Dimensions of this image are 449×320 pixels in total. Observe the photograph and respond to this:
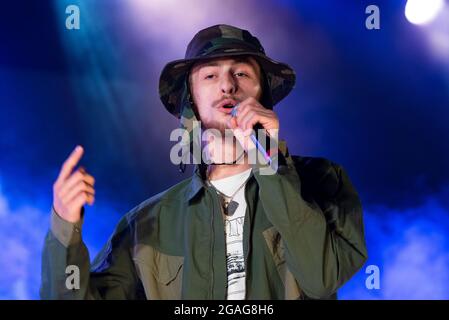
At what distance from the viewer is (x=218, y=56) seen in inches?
81.8

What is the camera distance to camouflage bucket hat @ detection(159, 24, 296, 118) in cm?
210

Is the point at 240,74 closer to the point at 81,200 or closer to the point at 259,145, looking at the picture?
the point at 259,145

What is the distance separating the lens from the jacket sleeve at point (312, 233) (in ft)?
5.88

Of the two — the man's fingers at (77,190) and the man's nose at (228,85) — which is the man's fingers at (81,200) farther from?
the man's nose at (228,85)

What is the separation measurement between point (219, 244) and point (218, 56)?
622 millimetres

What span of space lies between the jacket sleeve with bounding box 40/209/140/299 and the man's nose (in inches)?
24.1

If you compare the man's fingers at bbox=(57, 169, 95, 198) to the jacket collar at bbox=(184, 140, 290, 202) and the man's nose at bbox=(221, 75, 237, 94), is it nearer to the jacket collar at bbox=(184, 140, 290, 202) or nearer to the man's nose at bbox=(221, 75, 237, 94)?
the jacket collar at bbox=(184, 140, 290, 202)

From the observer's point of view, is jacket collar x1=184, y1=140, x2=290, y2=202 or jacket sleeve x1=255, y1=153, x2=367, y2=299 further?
jacket collar x1=184, y1=140, x2=290, y2=202

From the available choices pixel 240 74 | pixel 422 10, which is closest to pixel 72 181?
pixel 240 74

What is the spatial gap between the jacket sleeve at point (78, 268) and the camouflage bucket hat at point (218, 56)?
0.57 metres

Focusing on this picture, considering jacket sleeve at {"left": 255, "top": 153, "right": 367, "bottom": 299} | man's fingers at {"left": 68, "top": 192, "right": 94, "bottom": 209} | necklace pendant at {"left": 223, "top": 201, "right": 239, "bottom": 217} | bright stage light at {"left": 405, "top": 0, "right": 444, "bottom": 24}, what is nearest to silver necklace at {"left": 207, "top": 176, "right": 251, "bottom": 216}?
necklace pendant at {"left": 223, "top": 201, "right": 239, "bottom": 217}

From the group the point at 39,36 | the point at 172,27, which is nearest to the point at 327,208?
the point at 172,27

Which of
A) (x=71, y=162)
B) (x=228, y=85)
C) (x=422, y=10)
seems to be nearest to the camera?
(x=71, y=162)
